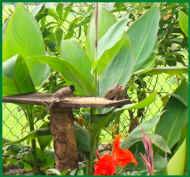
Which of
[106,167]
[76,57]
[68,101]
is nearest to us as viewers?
[106,167]

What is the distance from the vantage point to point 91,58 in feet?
3.74

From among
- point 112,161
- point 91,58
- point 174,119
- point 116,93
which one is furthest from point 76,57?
point 112,161

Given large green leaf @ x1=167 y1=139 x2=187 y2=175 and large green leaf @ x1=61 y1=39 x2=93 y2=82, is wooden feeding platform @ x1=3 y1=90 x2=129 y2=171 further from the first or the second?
large green leaf @ x1=167 y1=139 x2=187 y2=175

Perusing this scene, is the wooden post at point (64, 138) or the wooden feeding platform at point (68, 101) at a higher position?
the wooden feeding platform at point (68, 101)

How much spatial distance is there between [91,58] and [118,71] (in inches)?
2.7

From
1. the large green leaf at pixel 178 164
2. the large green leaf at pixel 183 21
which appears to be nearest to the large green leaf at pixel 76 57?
the large green leaf at pixel 183 21

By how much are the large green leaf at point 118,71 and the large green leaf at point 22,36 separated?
6.1 inches

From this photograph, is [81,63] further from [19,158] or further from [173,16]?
[173,16]

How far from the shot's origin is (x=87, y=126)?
46.7 inches

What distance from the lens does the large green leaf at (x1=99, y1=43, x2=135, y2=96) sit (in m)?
1.14

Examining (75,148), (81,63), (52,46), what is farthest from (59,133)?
(52,46)

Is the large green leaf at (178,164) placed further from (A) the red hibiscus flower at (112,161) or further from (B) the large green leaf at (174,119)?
(B) the large green leaf at (174,119)

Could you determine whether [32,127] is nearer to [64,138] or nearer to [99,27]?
[64,138]

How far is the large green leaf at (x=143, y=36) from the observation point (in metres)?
1.15
